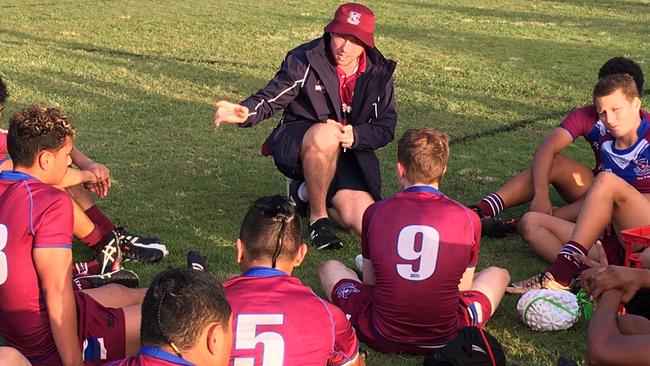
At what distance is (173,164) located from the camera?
7980 millimetres

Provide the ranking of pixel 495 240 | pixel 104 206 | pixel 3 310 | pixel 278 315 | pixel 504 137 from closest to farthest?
1. pixel 278 315
2. pixel 3 310
3. pixel 495 240
4. pixel 104 206
5. pixel 504 137

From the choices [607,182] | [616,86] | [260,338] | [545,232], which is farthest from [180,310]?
[616,86]

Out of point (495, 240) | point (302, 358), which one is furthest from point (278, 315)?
point (495, 240)

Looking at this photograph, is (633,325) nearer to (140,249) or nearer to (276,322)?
(276,322)

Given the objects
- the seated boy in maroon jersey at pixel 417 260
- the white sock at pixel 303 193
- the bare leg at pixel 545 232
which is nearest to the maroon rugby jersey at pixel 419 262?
the seated boy in maroon jersey at pixel 417 260

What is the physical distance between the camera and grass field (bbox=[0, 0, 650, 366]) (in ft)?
21.5

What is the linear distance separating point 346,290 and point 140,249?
165 centimetres

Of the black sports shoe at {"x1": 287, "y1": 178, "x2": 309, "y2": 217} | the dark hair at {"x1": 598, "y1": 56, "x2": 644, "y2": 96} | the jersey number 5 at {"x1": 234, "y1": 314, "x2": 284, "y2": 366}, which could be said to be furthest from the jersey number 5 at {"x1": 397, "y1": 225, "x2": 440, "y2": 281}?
the dark hair at {"x1": 598, "y1": 56, "x2": 644, "y2": 96}

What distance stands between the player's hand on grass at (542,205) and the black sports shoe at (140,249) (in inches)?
101

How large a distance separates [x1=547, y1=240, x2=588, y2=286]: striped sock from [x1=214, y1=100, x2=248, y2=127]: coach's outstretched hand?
2.32 meters

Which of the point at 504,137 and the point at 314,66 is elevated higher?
the point at 314,66

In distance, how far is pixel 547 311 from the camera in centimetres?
485

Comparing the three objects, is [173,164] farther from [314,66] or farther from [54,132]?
[54,132]

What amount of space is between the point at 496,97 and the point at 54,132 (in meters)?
7.68
